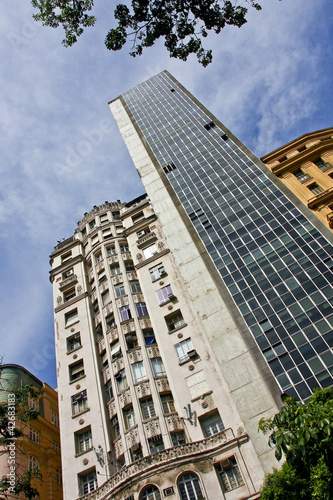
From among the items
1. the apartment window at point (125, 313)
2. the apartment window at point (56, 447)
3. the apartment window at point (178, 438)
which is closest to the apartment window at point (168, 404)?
the apartment window at point (178, 438)

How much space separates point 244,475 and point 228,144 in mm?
34779

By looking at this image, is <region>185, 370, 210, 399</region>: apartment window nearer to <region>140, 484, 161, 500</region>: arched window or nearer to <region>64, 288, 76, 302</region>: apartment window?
<region>140, 484, 161, 500</region>: arched window

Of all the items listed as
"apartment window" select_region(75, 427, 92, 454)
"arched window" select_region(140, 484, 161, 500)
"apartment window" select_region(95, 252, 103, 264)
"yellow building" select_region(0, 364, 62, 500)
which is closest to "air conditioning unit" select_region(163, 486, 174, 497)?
"arched window" select_region(140, 484, 161, 500)

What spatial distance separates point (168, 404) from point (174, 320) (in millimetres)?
7259

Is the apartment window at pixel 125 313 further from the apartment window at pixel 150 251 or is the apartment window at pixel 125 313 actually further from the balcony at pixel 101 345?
the apartment window at pixel 150 251

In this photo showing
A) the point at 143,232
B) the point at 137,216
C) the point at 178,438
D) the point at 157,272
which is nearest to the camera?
the point at 178,438

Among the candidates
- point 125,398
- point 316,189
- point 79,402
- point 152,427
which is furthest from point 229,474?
point 316,189

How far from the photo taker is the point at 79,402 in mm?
32500

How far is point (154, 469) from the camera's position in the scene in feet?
79.0

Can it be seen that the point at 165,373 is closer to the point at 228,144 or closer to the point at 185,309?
the point at 185,309

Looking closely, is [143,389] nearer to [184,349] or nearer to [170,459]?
[184,349]

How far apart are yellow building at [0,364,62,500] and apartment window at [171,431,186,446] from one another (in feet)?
35.6

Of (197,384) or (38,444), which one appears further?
(38,444)

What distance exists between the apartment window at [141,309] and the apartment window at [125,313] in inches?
30.9
